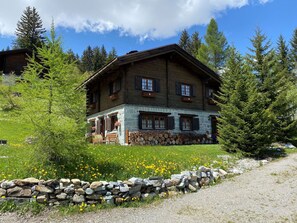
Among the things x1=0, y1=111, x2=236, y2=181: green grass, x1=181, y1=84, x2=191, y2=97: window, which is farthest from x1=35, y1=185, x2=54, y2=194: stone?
x1=181, y1=84, x2=191, y2=97: window

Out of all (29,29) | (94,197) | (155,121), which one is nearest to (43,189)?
(94,197)

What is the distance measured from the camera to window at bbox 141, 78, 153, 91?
64.1 feet

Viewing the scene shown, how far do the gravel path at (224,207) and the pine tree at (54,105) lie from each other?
2132 millimetres

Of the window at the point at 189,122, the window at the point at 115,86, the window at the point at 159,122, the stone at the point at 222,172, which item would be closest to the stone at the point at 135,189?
the stone at the point at 222,172

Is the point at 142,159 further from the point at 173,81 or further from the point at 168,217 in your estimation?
the point at 173,81

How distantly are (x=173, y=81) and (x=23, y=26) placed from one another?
44881mm

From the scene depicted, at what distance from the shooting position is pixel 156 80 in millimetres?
20188

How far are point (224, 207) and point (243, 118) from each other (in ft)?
22.9

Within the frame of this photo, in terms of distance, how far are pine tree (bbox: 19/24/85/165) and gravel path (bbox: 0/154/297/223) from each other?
213cm

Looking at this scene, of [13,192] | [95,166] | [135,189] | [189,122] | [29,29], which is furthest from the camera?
[29,29]

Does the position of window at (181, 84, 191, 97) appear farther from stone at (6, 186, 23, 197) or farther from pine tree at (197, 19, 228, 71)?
pine tree at (197, 19, 228, 71)

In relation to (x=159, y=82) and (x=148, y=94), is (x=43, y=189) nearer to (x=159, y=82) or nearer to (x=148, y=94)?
(x=148, y=94)

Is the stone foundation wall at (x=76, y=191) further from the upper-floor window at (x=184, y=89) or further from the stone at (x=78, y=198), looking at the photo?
the upper-floor window at (x=184, y=89)

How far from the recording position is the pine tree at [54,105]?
24.8 ft
